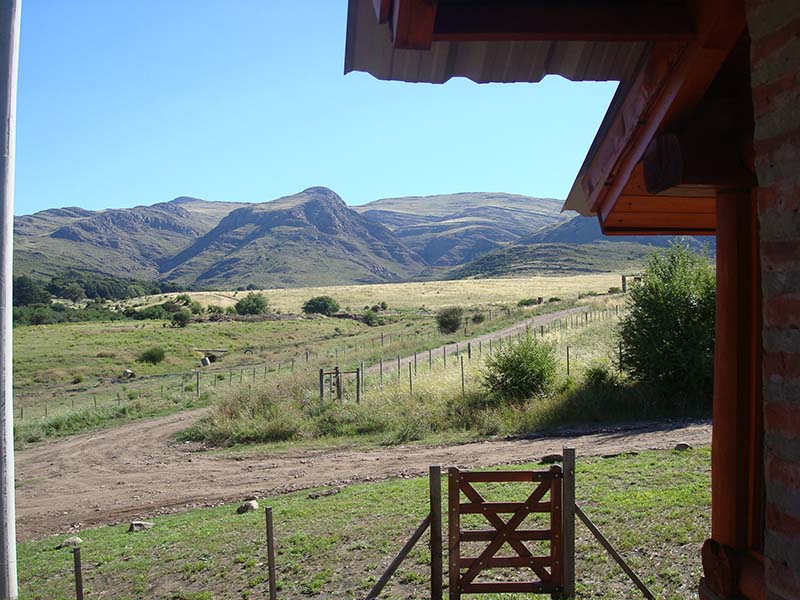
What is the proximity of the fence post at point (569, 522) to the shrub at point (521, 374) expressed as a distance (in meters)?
13.7

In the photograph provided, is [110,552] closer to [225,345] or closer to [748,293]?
[748,293]

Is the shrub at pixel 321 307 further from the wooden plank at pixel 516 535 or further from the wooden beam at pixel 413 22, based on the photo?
the wooden beam at pixel 413 22

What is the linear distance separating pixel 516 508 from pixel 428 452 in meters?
10.4

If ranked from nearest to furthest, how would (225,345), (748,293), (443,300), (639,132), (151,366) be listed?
(748,293) → (639,132) → (151,366) → (225,345) → (443,300)

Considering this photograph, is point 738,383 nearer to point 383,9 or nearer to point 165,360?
point 383,9

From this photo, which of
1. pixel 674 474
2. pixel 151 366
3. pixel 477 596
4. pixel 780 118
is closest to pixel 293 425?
pixel 674 474

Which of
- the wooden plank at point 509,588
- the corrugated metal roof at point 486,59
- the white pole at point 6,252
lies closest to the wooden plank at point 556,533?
the wooden plank at point 509,588

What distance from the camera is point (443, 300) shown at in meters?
98.9

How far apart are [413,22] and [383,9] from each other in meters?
0.23

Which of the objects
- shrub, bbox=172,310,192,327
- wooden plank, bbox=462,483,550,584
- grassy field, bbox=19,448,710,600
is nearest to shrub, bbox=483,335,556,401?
grassy field, bbox=19,448,710,600

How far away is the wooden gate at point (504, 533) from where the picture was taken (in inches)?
274

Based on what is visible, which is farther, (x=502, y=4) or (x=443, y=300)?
(x=443, y=300)

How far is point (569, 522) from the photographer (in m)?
7.09

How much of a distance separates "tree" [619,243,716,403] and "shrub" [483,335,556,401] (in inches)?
94.7
